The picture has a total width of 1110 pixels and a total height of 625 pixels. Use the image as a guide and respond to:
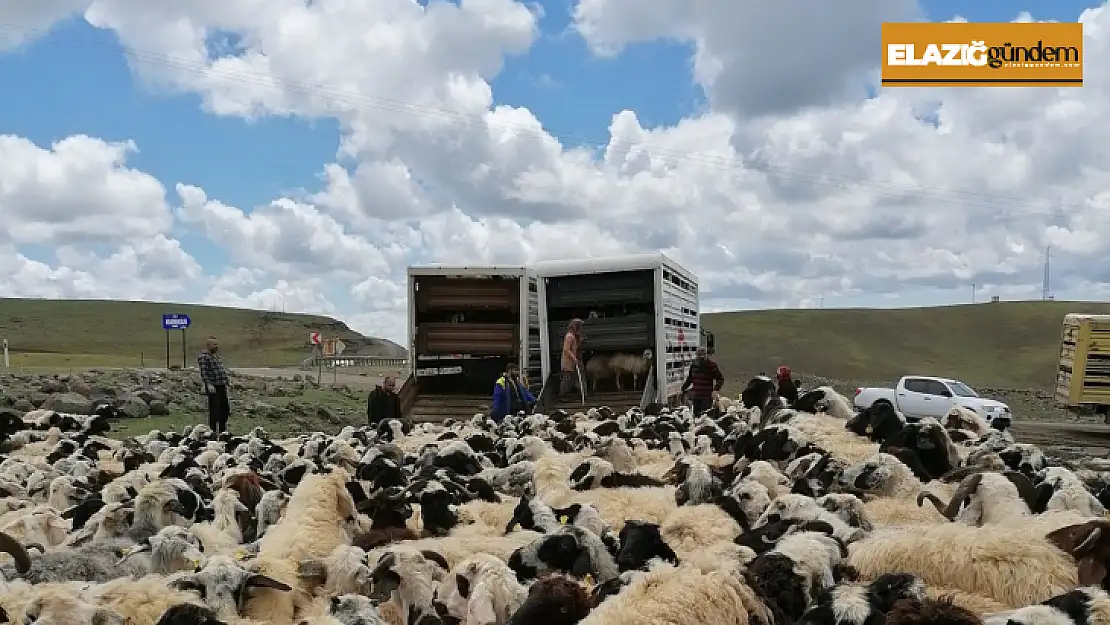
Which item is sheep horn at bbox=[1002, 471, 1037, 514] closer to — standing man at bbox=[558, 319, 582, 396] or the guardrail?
standing man at bbox=[558, 319, 582, 396]

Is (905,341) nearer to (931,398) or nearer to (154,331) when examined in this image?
(931,398)

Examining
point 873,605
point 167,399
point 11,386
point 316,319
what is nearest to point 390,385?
point 167,399

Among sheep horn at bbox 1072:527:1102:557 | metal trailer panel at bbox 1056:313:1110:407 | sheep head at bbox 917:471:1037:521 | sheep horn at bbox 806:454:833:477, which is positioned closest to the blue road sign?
sheep horn at bbox 806:454:833:477

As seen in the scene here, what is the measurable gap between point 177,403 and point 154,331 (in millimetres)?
105582

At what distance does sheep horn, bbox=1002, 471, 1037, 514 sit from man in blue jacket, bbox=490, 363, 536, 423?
850 centimetres

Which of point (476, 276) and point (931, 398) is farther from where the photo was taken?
point (931, 398)

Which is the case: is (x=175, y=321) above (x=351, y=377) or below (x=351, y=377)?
above

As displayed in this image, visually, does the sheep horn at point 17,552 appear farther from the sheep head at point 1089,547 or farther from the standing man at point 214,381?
the standing man at point 214,381

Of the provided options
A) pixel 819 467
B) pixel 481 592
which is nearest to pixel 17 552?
pixel 481 592

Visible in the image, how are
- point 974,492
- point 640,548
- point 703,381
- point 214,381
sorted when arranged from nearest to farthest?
point 640,548, point 974,492, point 214,381, point 703,381

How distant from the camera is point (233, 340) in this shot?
112562 millimetres

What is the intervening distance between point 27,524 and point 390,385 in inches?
352

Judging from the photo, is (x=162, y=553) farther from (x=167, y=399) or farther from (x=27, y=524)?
(x=167, y=399)

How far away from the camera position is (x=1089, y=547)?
4.96 meters
